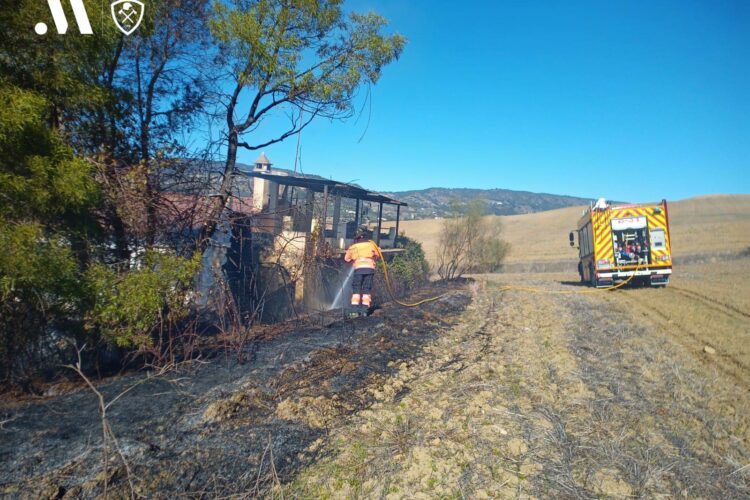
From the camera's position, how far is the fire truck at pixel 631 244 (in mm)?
16641

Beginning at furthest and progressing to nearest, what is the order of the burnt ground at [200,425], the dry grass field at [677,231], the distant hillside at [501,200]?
the distant hillside at [501,200] → the dry grass field at [677,231] → the burnt ground at [200,425]

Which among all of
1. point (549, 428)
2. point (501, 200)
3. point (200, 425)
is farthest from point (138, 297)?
point (501, 200)

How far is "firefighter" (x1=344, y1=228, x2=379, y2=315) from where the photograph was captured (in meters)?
9.48

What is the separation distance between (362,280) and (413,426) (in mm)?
5888

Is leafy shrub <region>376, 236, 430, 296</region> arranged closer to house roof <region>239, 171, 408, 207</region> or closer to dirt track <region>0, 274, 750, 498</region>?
house roof <region>239, 171, 408, 207</region>

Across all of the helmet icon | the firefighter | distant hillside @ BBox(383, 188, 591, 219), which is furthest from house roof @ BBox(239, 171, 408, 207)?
distant hillside @ BBox(383, 188, 591, 219)

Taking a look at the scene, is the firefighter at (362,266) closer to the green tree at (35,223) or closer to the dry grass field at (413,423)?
the dry grass field at (413,423)

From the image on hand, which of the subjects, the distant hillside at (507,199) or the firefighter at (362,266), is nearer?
the firefighter at (362,266)

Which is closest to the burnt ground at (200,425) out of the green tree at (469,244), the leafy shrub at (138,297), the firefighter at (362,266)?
the leafy shrub at (138,297)

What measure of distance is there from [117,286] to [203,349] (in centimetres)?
155

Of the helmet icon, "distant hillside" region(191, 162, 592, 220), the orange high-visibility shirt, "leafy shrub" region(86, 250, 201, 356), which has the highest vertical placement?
"distant hillside" region(191, 162, 592, 220)

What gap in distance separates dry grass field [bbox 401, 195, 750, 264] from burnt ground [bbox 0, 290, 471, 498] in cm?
2273

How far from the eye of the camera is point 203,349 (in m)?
6.50

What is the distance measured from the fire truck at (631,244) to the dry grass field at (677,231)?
1145 cm
